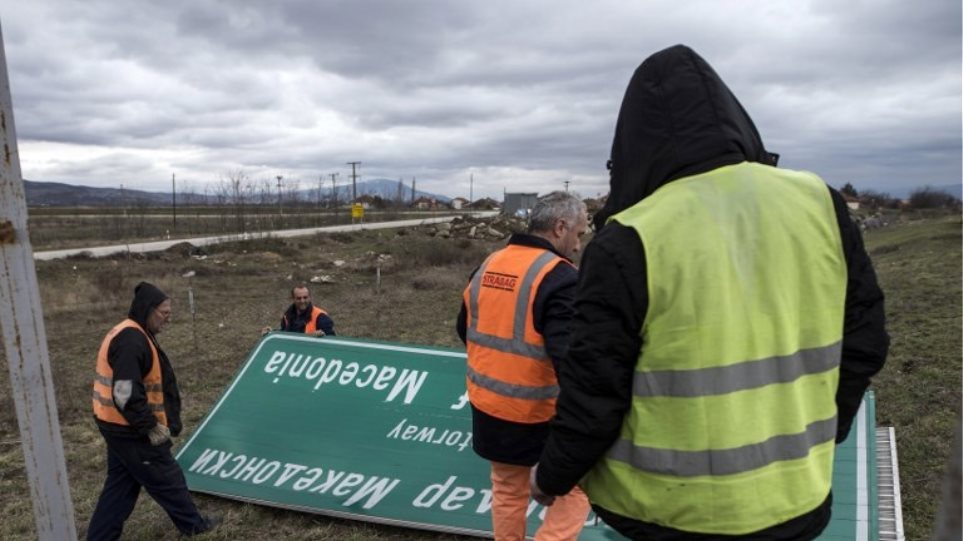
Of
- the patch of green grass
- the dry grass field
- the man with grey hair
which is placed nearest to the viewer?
the man with grey hair

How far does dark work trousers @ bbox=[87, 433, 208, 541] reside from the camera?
164 inches

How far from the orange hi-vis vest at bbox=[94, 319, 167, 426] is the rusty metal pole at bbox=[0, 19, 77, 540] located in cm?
225

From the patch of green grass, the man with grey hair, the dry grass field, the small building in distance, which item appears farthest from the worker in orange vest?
the small building in distance

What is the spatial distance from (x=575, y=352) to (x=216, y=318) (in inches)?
534

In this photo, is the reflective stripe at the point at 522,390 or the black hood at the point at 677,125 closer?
the black hood at the point at 677,125

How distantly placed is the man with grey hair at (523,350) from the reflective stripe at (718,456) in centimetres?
112

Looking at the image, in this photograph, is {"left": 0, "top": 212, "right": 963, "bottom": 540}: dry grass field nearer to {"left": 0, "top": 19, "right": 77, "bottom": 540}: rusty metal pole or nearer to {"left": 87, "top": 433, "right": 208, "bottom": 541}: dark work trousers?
{"left": 87, "top": 433, "right": 208, "bottom": 541}: dark work trousers

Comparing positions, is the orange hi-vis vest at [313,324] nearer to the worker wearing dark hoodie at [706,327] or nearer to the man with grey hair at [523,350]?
the man with grey hair at [523,350]

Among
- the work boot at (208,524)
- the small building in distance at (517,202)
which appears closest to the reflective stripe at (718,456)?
the work boot at (208,524)

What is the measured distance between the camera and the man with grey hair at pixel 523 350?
286cm

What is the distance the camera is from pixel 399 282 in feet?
61.1

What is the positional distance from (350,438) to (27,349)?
3.24m

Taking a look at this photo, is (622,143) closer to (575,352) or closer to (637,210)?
(637,210)

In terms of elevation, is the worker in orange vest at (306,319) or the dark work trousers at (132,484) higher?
the worker in orange vest at (306,319)
